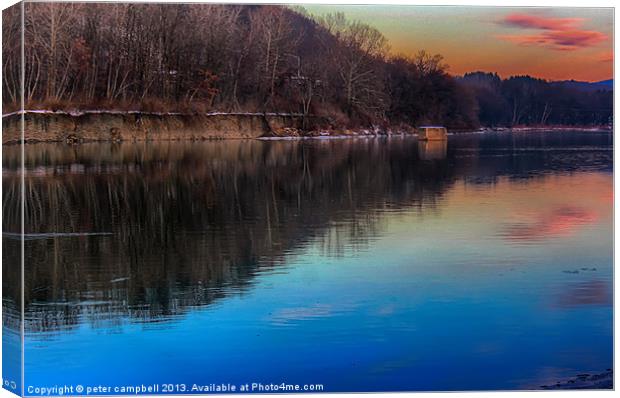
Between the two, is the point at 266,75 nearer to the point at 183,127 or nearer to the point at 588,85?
the point at 183,127

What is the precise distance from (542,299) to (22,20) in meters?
5.90

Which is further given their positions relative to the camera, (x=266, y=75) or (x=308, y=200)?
(x=308, y=200)

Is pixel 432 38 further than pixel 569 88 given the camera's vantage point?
No

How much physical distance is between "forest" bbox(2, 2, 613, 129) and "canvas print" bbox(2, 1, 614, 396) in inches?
1.6

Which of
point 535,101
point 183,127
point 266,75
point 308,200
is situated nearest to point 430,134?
point 535,101

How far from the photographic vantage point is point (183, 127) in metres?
17.3

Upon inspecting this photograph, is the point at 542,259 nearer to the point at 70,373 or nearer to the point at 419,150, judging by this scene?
the point at 419,150

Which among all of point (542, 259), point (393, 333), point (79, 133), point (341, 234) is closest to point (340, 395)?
point (393, 333)

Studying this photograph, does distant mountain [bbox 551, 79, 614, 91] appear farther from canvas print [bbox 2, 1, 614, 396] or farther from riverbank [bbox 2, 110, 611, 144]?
riverbank [bbox 2, 110, 611, 144]

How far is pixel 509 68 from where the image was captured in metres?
13.9

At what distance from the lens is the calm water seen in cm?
1102

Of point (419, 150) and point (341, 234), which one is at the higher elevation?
point (419, 150)

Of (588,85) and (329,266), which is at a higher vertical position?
(588,85)

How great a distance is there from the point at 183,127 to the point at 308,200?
2158 mm
